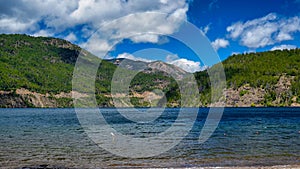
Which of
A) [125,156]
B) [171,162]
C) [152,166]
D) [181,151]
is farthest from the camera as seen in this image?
[181,151]

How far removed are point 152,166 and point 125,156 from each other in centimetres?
616

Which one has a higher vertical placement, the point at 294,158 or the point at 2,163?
the point at 2,163

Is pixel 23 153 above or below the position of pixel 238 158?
above

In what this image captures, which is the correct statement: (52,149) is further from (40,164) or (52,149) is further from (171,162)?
(171,162)

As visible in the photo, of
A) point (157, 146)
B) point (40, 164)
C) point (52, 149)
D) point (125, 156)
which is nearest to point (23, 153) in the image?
point (52, 149)

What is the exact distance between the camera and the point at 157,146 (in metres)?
41.5

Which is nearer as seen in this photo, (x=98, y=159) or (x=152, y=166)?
(x=152, y=166)

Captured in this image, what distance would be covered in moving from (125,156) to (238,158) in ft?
36.8

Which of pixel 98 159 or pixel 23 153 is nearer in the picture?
pixel 98 159

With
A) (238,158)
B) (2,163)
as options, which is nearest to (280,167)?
(238,158)

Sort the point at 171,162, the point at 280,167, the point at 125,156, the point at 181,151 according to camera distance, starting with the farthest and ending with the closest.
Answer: the point at 181,151 < the point at 125,156 < the point at 171,162 < the point at 280,167

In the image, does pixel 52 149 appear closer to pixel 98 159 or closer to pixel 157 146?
pixel 98 159

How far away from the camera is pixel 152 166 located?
1129 inches

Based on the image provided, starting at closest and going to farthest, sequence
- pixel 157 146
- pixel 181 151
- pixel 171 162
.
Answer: pixel 171 162
pixel 181 151
pixel 157 146
